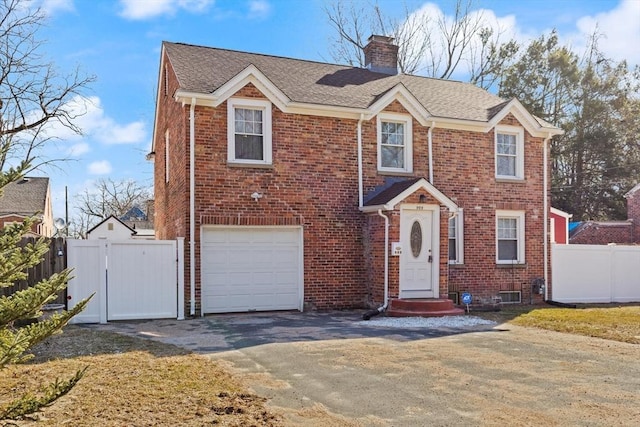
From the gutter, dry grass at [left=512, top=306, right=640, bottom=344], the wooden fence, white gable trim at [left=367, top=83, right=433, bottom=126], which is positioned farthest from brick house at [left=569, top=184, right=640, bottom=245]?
the wooden fence

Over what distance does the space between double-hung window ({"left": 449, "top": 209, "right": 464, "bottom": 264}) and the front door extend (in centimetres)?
149

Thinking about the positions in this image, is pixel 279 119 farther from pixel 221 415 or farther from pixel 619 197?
pixel 619 197

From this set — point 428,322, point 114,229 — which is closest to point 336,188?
point 428,322

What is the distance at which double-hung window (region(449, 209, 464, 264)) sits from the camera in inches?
597

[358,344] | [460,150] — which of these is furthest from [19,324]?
[460,150]

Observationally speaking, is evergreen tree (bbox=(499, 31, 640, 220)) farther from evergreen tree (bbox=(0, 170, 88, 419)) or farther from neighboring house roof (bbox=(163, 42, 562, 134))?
evergreen tree (bbox=(0, 170, 88, 419))

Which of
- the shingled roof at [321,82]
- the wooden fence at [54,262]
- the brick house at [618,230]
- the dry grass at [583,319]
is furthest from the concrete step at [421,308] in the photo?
the brick house at [618,230]

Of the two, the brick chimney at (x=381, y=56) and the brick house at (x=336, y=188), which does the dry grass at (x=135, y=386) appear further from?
the brick chimney at (x=381, y=56)

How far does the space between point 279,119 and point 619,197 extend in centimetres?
2848

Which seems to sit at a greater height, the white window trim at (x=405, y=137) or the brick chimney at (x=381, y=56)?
the brick chimney at (x=381, y=56)

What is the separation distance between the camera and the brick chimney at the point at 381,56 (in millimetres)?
18266

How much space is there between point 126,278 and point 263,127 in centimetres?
483

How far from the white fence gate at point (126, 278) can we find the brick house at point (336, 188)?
52 centimetres

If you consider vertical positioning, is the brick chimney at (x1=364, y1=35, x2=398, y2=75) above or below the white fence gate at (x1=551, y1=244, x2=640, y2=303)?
above
